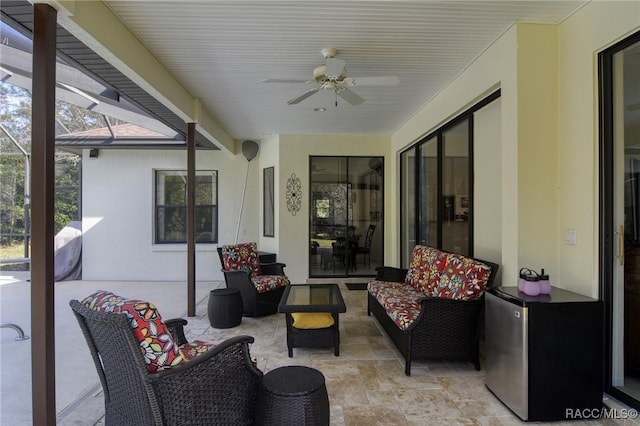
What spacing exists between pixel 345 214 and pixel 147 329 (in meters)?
5.52

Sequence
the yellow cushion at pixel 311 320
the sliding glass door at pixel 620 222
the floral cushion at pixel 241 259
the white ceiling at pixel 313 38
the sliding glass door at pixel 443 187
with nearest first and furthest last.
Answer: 1. the sliding glass door at pixel 620 222
2. the white ceiling at pixel 313 38
3. the yellow cushion at pixel 311 320
4. the sliding glass door at pixel 443 187
5. the floral cushion at pixel 241 259

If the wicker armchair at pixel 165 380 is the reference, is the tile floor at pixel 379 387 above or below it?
below

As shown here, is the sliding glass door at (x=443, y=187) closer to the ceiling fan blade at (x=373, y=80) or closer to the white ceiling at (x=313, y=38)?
the white ceiling at (x=313, y=38)

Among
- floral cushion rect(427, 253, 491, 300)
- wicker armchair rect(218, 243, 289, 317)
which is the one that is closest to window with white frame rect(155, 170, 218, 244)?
wicker armchair rect(218, 243, 289, 317)

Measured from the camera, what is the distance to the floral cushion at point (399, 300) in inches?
120

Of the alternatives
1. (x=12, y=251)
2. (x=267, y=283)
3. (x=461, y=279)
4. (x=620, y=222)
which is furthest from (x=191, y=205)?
(x=620, y=222)

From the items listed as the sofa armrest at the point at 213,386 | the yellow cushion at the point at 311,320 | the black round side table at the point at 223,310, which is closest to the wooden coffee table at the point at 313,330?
the yellow cushion at the point at 311,320

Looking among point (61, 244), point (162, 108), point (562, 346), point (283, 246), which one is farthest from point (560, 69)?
point (61, 244)

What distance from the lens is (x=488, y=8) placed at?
104 inches

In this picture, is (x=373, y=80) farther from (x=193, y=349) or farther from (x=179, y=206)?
(x=179, y=206)

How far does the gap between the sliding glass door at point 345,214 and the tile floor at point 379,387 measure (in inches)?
116

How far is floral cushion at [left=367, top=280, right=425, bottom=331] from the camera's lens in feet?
10.0

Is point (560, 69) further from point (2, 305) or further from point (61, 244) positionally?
point (61, 244)

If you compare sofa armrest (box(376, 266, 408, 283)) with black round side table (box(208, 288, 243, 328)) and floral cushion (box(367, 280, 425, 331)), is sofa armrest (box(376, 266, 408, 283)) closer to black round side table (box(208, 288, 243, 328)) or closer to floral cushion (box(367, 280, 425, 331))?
floral cushion (box(367, 280, 425, 331))
